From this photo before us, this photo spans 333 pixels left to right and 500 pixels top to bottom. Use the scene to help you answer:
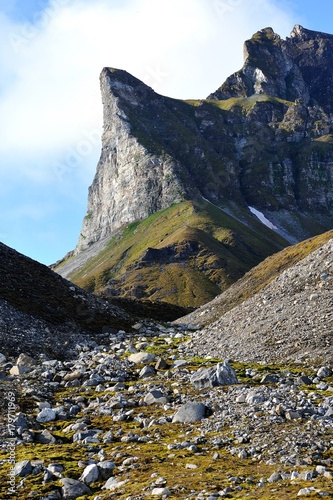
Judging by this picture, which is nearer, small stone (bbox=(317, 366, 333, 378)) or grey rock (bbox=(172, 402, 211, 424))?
grey rock (bbox=(172, 402, 211, 424))

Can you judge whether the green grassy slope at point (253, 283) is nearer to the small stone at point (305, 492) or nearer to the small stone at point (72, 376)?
the small stone at point (72, 376)

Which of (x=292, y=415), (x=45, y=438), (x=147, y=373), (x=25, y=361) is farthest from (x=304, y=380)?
(x=25, y=361)

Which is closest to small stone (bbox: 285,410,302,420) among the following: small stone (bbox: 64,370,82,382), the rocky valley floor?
the rocky valley floor

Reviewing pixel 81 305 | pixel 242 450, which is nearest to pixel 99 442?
pixel 242 450

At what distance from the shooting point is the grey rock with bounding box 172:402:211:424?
19.8 meters

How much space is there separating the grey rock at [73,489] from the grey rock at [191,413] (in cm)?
646

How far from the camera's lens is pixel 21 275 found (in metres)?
55.6

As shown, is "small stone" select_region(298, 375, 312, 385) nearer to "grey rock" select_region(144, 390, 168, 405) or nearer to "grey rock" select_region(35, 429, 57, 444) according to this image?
"grey rock" select_region(144, 390, 168, 405)

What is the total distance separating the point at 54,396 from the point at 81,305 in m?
29.2

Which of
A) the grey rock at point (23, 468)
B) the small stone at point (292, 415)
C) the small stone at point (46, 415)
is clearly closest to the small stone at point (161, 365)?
the small stone at point (46, 415)

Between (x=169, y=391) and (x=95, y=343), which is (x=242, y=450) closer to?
(x=169, y=391)

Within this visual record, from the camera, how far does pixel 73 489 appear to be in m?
13.9

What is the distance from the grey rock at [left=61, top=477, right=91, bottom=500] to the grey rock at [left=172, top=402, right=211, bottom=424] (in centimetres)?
646

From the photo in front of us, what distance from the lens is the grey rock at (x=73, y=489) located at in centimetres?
1370
